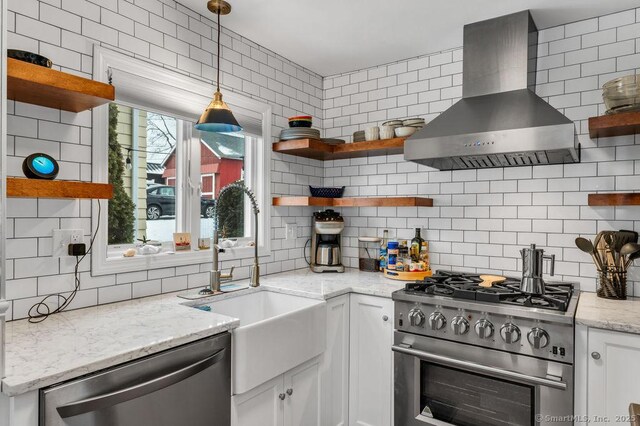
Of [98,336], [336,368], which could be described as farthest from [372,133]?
[98,336]

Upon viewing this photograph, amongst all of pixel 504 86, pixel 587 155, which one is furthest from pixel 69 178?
pixel 587 155

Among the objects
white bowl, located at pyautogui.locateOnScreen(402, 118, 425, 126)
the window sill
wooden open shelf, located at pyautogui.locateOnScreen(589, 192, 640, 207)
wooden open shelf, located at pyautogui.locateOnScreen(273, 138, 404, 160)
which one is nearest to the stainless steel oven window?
wooden open shelf, located at pyautogui.locateOnScreen(589, 192, 640, 207)

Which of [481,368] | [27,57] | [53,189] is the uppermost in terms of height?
[27,57]

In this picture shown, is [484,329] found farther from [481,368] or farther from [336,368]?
[336,368]

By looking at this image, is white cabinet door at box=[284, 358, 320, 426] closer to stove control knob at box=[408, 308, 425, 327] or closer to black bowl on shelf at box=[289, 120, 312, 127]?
stove control knob at box=[408, 308, 425, 327]

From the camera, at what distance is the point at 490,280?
250 centimetres

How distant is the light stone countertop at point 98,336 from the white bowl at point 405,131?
1.23m

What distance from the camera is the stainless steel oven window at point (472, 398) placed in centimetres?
187

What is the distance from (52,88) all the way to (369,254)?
231 cm

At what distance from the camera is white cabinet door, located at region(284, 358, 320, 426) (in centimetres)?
199

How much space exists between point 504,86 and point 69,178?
235 centimetres

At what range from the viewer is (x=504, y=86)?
233cm

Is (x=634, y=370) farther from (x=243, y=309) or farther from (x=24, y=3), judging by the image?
(x=24, y=3)

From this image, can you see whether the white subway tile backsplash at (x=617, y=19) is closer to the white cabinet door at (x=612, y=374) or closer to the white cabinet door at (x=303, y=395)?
the white cabinet door at (x=612, y=374)
